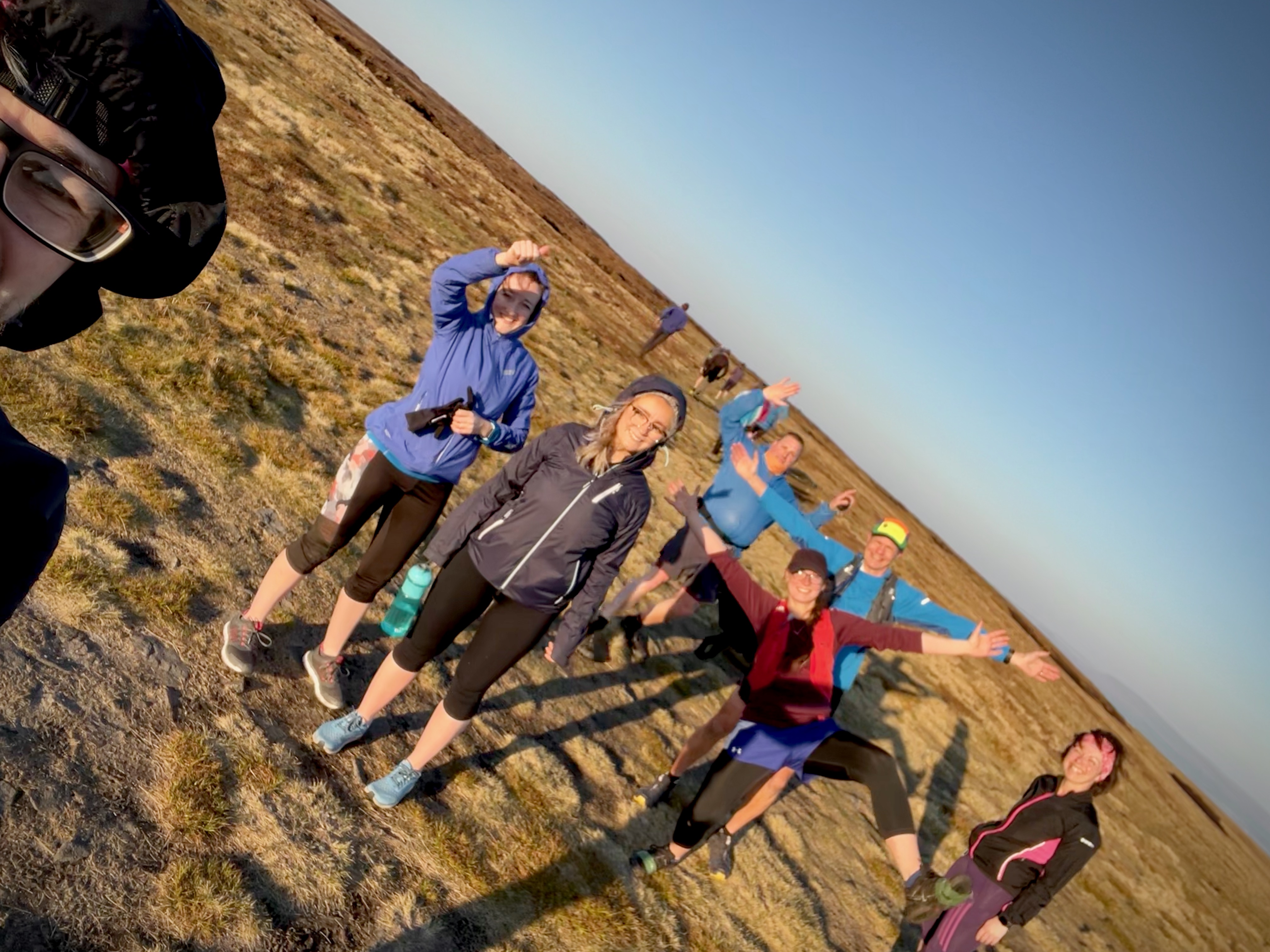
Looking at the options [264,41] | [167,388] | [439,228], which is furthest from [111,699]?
[264,41]

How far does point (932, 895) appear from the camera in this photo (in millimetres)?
5086

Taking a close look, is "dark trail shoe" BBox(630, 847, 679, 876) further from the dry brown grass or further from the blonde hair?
the blonde hair

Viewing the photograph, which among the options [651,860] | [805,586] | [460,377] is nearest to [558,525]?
[460,377]

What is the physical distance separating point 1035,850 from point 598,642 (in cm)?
487

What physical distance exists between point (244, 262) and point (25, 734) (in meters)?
8.82

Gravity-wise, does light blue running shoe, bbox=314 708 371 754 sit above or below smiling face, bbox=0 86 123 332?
below

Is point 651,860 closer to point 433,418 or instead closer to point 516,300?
point 433,418

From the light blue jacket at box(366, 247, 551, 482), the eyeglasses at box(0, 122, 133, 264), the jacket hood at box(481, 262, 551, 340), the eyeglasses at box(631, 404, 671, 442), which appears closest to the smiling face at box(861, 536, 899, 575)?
the eyeglasses at box(631, 404, 671, 442)

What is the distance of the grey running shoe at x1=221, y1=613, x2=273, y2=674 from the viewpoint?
4.81 m

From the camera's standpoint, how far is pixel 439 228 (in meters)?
A: 22.2

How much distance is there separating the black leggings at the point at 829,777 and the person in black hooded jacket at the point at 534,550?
2008mm

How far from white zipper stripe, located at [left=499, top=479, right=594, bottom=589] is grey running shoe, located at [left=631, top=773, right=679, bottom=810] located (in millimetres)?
3527

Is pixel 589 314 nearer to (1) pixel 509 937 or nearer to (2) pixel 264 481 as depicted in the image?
(2) pixel 264 481

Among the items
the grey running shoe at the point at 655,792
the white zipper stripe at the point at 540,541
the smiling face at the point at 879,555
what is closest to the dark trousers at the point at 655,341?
the smiling face at the point at 879,555
